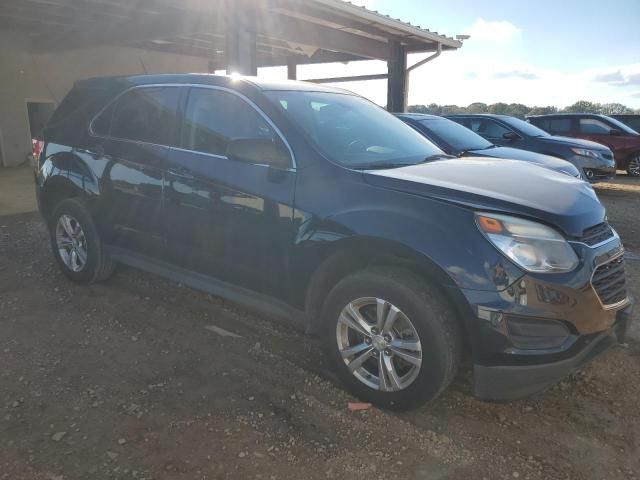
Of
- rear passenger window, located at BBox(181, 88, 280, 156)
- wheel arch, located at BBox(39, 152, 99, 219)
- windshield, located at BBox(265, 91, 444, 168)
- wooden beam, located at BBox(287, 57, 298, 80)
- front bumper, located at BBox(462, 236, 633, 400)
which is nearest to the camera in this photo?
front bumper, located at BBox(462, 236, 633, 400)

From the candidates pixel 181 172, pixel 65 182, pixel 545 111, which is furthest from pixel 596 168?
pixel 545 111

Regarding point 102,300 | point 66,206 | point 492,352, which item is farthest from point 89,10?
point 492,352

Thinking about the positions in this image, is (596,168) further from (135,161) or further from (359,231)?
(135,161)

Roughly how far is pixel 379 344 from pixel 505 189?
1067mm

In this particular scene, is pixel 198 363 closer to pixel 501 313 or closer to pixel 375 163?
pixel 375 163

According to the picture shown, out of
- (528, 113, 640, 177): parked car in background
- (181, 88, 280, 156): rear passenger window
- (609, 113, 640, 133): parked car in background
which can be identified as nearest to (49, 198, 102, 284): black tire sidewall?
(181, 88, 280, 156): rear passenger window

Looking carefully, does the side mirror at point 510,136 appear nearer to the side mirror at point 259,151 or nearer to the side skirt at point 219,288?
the side skirt at point 219,288

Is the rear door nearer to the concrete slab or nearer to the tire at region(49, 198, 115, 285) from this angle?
the tire at region(49, 198, 115, 285)

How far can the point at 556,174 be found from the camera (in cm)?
324

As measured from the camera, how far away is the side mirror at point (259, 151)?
3014 mm

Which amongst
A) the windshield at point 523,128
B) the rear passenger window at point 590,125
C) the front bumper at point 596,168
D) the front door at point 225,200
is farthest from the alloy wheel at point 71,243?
the rear passenger window at point 590,125

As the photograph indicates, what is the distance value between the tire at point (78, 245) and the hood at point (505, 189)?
8.87 ft

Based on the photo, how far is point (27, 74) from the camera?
13594 millimetres

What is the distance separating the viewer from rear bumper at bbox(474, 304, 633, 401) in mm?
2400
